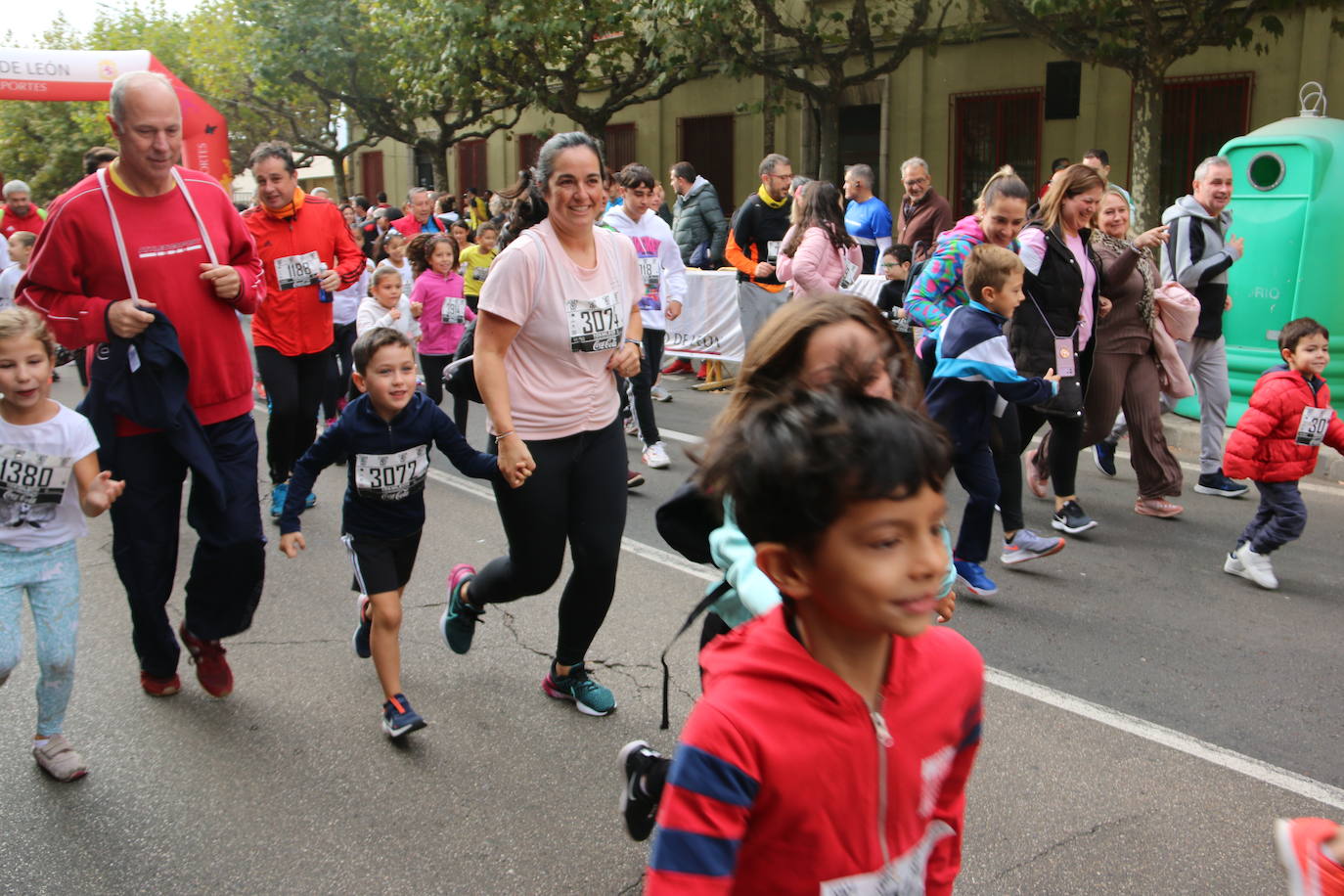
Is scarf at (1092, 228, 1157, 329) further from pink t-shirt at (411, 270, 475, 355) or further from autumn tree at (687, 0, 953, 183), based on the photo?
autumn tree at (687, 0, 953, 183)

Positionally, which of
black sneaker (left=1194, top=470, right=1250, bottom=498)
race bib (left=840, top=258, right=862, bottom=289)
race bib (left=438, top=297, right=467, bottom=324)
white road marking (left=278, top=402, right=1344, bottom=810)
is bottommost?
white road marking (left=278, top=402, right=1344, bottom=810)

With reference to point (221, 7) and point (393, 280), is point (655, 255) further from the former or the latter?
point (221, 7)

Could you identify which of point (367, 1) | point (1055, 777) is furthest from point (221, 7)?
point (1055, 777)

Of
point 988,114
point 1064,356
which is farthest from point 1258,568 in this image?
point 988,114

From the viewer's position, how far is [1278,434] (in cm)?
566

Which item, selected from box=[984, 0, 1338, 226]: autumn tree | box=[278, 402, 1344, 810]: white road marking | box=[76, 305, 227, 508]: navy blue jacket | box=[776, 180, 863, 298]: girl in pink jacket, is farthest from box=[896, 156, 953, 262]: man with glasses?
box=[76, 305, 227, 508]: navy blue jacket

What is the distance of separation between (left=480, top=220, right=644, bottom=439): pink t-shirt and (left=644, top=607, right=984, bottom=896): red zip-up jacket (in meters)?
2.18

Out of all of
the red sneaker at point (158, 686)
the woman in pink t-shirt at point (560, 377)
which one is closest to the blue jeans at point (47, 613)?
the red sneaker at point (158, 686)

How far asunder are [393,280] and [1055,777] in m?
5.83

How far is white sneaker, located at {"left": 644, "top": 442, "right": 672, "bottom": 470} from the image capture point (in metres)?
8.35

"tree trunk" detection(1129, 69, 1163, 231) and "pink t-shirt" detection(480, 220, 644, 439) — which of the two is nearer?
"pink t-shirt" detection(480, 220, 644, 439)

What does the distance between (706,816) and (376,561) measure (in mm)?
2755

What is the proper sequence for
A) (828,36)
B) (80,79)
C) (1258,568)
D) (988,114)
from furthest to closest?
(988,114)
(828,36)
(80,79)
(1258,568)

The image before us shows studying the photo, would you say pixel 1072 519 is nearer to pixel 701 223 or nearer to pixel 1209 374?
pixel 1209 374
